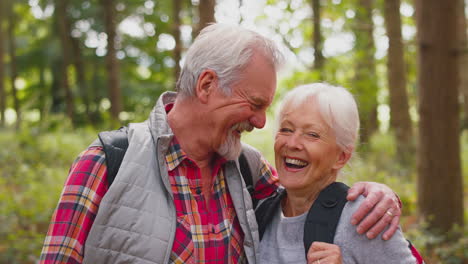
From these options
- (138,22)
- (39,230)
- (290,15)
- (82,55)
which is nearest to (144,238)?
(290,15)

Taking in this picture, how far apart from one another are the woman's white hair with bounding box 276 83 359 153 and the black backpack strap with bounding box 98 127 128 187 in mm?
749

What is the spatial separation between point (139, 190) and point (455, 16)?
16.2 feet

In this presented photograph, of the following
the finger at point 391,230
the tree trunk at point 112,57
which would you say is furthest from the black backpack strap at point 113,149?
the tree trunk at point 112,57

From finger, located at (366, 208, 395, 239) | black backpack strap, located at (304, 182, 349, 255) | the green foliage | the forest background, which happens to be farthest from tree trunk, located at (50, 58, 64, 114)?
finger, located at (366, 208, 395, 239)

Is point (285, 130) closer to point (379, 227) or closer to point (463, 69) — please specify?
point (379, 227)

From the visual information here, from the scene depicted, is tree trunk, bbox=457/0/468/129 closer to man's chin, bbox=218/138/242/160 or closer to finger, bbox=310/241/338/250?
man's chin, bbox=218/138/242/160

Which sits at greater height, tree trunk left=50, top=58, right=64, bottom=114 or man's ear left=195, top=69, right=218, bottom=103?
man's ear left=195, top=69, right=218, bottom=103

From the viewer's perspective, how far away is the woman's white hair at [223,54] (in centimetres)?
221

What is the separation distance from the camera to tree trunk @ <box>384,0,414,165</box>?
35.0ft

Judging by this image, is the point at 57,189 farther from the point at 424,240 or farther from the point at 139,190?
the point at 139,190

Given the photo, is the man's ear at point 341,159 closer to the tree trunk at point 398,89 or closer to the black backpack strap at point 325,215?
the black backpack strap at point 325,215

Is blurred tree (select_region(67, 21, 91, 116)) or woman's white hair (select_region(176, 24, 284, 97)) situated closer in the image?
woman's white hair (select_region(176, 24, 284, 97))

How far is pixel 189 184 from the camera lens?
7.23ft

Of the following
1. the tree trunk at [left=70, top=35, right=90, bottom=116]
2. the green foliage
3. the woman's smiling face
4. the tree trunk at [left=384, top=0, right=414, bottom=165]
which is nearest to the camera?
the woman's smiling face
